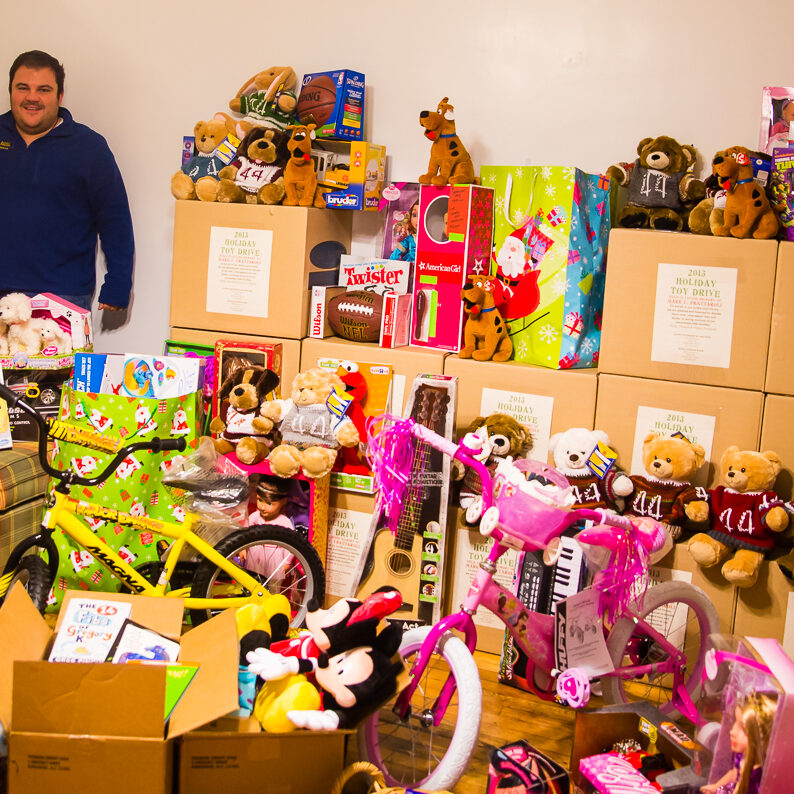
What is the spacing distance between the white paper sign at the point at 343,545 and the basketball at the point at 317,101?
128 centimetres

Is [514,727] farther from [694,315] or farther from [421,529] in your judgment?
[694,315]

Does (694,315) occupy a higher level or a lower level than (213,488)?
higher

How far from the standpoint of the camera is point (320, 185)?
286 cm

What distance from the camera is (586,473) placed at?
2426 mm

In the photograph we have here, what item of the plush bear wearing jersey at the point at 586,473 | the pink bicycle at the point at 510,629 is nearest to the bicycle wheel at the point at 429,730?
the pink bicycle at the point at 510,629

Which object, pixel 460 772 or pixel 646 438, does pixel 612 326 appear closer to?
pixel 646 438

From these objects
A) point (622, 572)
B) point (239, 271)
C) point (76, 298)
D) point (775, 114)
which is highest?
point (775, 114)

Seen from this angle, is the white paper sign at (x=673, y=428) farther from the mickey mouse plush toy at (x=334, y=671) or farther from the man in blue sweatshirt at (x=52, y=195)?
the man in blue sweatshirt at (x=52, y=195)

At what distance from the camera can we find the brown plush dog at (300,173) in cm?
276

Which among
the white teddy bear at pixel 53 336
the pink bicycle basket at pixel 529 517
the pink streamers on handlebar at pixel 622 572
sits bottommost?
the pink streamers on handlebar at pixel 622 572

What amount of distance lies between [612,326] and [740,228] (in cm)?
41

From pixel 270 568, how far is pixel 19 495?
2.55ft

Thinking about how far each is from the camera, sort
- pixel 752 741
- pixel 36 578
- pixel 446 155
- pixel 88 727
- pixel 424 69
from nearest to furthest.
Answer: pixel 752 741 < pixel 88 727 < pixel 36 578 < pixel 446 155 < pixel 424 69

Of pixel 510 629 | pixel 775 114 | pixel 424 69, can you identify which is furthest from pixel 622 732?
pixel 424 69
